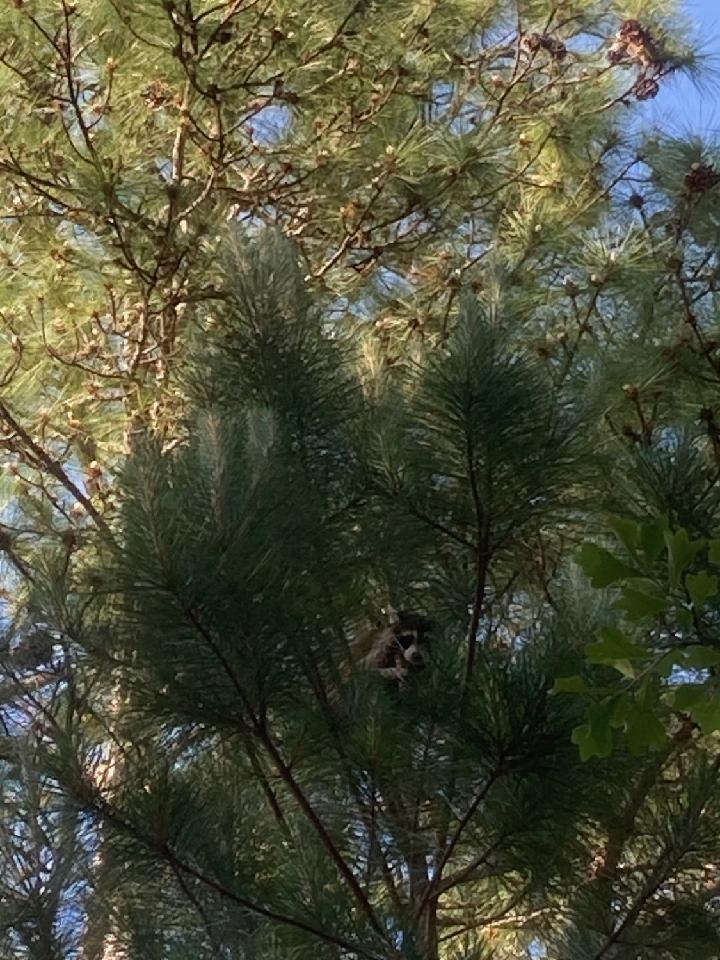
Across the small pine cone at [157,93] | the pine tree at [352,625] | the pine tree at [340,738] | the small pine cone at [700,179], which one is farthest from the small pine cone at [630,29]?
the pine tree at [340,738]

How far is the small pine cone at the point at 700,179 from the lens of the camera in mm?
2227

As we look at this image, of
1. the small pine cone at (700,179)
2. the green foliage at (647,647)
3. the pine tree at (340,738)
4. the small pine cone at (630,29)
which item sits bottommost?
the green foliage at (647,647)

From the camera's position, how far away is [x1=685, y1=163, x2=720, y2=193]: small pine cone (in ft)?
7.30

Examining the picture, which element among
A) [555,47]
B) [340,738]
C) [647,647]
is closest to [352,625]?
[340,738]

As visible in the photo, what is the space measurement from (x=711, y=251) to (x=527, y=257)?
463 millimetres

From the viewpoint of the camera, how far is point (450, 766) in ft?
4.84

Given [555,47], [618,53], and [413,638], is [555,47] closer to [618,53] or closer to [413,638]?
[618,53]

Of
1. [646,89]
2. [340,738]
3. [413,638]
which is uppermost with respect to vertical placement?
[646,89]

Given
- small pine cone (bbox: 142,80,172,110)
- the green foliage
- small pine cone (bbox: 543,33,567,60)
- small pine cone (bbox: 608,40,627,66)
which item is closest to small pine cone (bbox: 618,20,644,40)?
small pine cone (bbox: 608,40,627,66)

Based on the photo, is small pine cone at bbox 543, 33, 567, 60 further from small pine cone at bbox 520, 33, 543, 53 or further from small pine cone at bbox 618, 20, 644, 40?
small pine cone at bbox 618, 20, 644, 40

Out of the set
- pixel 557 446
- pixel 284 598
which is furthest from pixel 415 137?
pixel 284 598

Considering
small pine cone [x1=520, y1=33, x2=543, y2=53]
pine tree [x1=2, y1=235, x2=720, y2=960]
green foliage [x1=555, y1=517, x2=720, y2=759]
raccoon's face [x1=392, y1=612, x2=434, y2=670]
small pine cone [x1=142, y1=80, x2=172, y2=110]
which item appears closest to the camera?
green foliage [x1=555, y1=517, x2=720, y2=759]

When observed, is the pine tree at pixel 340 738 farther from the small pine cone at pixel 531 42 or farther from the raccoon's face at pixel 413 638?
the small pine cone at pixel 531 42

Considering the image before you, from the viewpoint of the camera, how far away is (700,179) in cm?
223
